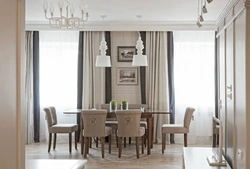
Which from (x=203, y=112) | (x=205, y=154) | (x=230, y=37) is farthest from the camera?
(x=203, y=112)

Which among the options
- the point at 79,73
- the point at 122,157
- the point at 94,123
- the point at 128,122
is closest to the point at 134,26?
the point at 79,73

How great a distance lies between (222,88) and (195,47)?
3697mm

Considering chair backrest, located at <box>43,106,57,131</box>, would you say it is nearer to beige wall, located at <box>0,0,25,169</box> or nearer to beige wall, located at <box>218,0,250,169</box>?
beige wall, located at <box>218,0,250,169</box>

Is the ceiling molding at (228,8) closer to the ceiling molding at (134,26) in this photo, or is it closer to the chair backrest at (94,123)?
the chair backrest at (94,123)

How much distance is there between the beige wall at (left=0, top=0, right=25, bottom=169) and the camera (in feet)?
4.55

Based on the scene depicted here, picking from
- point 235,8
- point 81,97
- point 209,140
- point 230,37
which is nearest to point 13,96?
point 235,8

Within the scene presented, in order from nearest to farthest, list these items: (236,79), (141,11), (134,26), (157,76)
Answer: (236,79) → (141,11) → (134,26) → (157,76)

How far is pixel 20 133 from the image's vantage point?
1.58 meters

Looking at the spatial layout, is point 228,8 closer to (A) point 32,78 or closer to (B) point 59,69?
(B) point 59,69

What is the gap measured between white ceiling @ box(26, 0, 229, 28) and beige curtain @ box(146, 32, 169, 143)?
1.49 ft

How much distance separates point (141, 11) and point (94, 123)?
2.35m

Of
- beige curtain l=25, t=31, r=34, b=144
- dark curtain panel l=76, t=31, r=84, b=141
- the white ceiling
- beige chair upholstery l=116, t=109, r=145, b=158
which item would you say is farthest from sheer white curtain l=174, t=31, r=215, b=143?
beige curtain l=25, t=31, r=34, b=144

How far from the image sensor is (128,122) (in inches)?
245

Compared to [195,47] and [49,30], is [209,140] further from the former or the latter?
[49,30]
